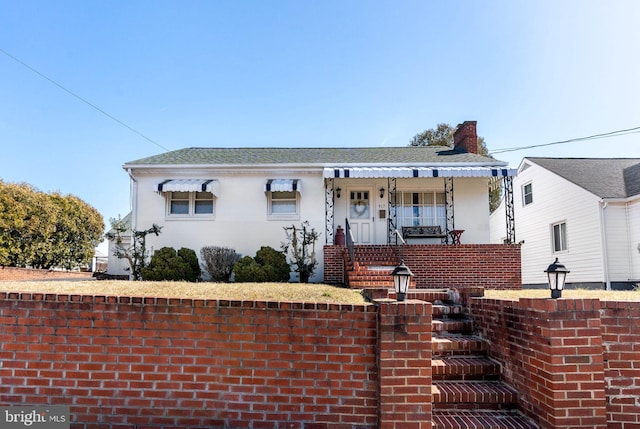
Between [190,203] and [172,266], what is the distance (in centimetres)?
257

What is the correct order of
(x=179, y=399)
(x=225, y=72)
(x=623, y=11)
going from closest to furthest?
(x=179, y=399)
(x=623, y=11)
(x=225, y=72)

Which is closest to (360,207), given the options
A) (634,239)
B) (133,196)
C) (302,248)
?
(302,248)

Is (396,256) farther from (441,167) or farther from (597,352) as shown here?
(597,352)

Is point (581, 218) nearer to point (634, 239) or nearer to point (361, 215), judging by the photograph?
point (634, 239)

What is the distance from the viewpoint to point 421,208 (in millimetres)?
12938

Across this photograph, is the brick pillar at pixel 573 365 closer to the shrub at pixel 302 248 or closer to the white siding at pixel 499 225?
the shrub at pixel 302 248

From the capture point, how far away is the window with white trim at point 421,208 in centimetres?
1281

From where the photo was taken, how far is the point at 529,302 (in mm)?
3512

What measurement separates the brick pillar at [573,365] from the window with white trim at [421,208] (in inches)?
375

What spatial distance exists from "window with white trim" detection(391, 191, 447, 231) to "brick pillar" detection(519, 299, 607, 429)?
9.53m

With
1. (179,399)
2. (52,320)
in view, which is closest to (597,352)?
(179,399)

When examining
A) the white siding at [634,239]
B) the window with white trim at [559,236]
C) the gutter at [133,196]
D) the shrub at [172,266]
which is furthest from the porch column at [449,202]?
the gutter at [133,196]

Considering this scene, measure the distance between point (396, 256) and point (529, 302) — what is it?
7324mm

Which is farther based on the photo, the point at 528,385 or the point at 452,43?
the point at 452,43
